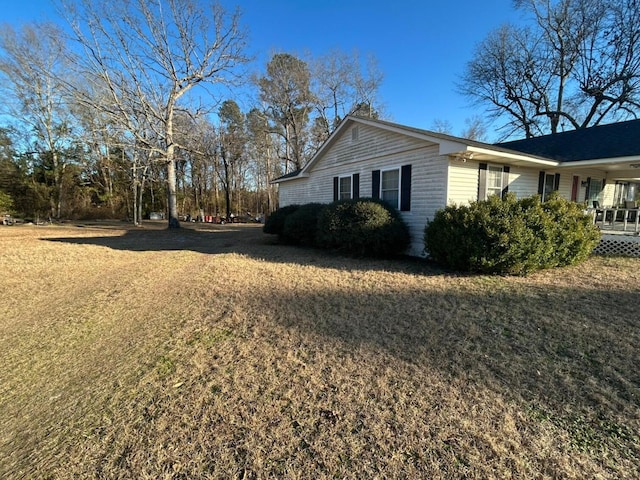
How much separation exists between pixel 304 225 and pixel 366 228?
3.02 m

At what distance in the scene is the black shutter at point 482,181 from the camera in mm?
8117

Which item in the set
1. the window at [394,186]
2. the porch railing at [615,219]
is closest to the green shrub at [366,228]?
the window at [394,186]

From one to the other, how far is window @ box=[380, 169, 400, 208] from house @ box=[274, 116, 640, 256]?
0.03m

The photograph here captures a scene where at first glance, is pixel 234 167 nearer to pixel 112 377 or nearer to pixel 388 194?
pixel 388 194

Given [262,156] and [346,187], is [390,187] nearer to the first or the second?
[346,187]

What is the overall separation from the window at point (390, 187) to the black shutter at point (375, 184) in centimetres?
14

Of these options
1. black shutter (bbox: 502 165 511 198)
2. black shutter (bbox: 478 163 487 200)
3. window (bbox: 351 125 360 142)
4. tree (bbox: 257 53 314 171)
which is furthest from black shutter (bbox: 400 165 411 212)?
tree (bbox: 257 53 314 171)


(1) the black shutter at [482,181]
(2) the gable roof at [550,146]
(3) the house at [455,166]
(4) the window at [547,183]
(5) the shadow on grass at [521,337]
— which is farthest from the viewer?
(4) the window at [547,183]

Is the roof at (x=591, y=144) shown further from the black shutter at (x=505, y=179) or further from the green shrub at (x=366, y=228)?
the green shrub at (x=366, y=228)

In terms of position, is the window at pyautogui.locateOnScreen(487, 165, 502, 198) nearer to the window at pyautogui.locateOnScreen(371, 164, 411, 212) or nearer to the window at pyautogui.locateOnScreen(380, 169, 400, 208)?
the window at pyautogui.locateOnScreen(371, 164, 411, 212)

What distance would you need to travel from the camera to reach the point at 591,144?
387 inches

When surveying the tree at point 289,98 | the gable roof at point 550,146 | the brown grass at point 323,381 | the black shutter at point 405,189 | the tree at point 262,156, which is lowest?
the brown grass at point 323,381

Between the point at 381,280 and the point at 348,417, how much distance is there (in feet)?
12.8

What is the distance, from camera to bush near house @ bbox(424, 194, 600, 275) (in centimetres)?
566
